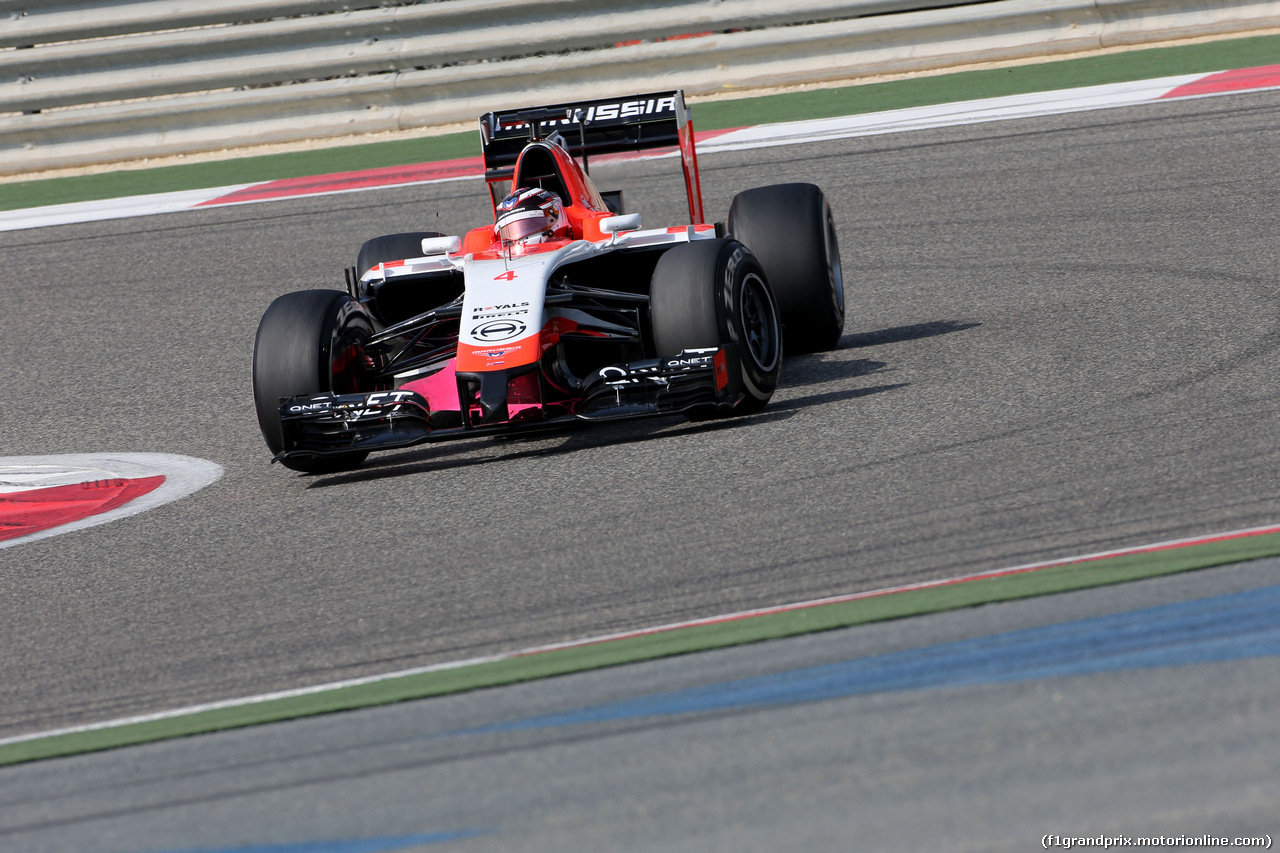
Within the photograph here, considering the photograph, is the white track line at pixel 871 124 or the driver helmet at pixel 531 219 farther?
the white track line at pixel 871 124

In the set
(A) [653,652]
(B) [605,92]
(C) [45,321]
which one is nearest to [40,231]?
(C) [45,321]

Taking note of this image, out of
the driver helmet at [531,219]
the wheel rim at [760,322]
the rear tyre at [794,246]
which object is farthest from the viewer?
the rear tyre at [794,246]

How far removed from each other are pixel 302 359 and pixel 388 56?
345 inches

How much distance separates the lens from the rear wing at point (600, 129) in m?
8.81

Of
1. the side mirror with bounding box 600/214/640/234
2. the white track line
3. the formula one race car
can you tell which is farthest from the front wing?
the white track line

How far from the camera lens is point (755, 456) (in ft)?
21.3

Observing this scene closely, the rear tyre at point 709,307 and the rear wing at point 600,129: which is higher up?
the rear wing at point 600,129

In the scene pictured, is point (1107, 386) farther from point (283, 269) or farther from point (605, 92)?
point (605, 92)

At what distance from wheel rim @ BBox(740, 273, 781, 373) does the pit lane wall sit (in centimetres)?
755

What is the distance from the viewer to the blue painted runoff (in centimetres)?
381

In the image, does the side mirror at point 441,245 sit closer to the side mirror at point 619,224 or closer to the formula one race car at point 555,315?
the formula one race car at point 555,315

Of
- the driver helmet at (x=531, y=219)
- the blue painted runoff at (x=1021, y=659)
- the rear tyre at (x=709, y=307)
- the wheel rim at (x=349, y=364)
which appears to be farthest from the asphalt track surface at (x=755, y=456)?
the driver helmet at (x=531, y=219)

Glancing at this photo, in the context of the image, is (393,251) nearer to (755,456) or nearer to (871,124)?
(755,456)

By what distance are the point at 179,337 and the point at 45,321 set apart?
4.84 feet
